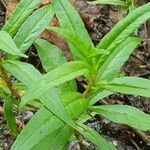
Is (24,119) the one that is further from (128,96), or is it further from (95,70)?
(95,70)

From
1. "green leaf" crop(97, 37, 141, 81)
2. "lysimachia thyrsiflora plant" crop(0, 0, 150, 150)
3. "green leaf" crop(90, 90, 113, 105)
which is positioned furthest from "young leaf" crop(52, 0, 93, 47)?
"green leaf" crop(90, 90, 113, 105)

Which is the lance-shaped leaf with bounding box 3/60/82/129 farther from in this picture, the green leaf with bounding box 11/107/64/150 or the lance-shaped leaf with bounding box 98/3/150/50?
the lance-shaped leaf with bounding box 98/3/150/50

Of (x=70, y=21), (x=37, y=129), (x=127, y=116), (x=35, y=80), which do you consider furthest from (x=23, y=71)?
(x=127, y=116)

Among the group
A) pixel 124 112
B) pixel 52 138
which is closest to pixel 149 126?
pixel 124 112

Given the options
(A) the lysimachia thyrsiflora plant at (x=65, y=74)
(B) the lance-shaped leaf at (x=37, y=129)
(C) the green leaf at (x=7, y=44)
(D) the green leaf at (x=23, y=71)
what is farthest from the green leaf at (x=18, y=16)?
(B) the lance-shaped leaf at (x=37, y=129)

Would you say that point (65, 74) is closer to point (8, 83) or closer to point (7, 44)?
point (7, 44)

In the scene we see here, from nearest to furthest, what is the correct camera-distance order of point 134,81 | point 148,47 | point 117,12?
point 134,81 → point 148,47 → point 117,12

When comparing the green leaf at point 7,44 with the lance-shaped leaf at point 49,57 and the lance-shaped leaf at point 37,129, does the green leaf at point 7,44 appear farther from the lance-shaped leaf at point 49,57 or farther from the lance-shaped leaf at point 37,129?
the lance-shaped leaf at point 49,57
